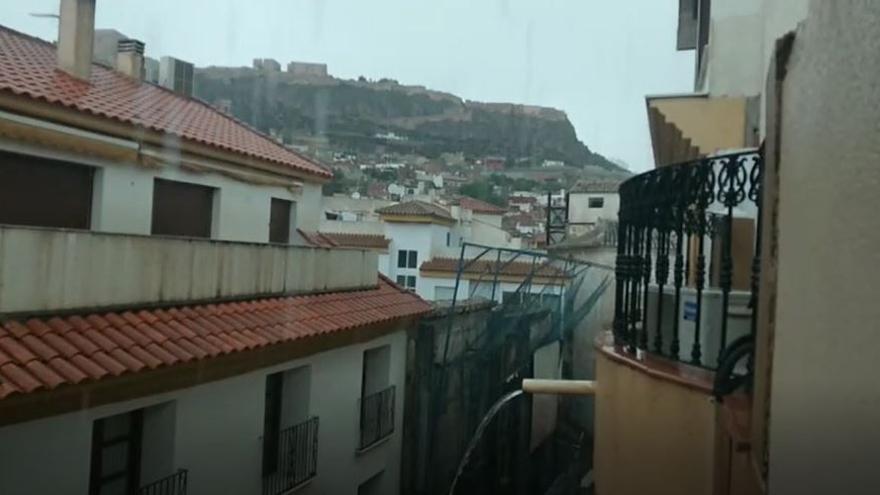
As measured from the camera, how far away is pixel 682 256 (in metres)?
4.34

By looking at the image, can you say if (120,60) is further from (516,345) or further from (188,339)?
(516,345)

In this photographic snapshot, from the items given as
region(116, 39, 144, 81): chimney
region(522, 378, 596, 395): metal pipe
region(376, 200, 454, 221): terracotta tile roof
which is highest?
region(116, 39, 144, 81): chimney

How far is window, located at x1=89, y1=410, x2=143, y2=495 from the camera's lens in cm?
646

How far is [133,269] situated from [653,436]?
5.04 metres

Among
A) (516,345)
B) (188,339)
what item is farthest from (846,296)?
(516,345)

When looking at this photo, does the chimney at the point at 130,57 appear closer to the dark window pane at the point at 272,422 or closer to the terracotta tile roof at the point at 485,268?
the dark window pane at the point at 272,422

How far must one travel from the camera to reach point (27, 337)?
548 centimetres

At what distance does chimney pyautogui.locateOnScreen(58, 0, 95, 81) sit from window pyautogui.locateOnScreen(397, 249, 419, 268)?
59.6 ft

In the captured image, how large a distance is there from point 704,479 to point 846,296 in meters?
2.24

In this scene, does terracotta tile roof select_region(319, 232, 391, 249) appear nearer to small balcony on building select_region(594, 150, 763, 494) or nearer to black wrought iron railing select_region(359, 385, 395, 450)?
black wrought iron railing select_region(359, 385, 395, 450)

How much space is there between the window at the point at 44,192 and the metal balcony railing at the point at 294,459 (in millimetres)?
3343

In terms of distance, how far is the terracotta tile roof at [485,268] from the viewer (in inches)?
870

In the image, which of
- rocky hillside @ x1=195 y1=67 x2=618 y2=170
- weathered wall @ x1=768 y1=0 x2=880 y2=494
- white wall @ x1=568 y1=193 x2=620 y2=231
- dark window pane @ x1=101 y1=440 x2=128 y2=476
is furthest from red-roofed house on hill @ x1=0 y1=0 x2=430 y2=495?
white wall @ x1=568 y1=193 x2=620 y2=231

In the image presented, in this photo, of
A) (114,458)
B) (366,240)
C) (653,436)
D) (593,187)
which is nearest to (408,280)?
(366,240)
